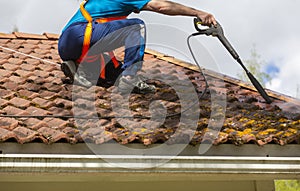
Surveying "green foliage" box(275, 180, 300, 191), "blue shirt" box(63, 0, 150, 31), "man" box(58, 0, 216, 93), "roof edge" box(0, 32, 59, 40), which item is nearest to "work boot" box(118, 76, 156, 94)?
"man" box(58, 0, 216, 93)

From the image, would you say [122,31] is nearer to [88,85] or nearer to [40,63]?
[88,85]

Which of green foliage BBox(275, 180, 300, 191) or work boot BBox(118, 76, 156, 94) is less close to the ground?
work boot BBox(118, 76, 156, 94)

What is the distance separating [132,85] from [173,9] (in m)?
0.78

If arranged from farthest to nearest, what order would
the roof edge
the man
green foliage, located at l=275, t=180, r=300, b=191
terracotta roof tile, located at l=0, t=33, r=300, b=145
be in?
green foliage, located at l=275, t=180, r=300, b=191 → the roof edge → the man → terracotta roof tile, located at l=0, t=33, r=300, b=145

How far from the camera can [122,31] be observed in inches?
193

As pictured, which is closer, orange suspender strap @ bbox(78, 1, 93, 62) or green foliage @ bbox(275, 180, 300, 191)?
orange suspender strap @ bbox(78, 1, 93, 62)

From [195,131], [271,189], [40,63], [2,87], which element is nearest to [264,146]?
[195,131]

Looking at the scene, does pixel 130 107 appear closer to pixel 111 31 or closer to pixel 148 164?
pixel 111 31

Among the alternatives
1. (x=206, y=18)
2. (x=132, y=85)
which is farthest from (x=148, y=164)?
(x=206, y=18)

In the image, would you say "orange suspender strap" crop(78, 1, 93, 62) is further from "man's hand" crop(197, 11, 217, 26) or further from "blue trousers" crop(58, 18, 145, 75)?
"man's hand" crop(197, 11, 217, 26)

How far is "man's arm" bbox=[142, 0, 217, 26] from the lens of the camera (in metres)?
4.67

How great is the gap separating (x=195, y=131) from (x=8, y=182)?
147cm

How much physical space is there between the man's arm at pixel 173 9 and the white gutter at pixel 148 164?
1461 millimetres

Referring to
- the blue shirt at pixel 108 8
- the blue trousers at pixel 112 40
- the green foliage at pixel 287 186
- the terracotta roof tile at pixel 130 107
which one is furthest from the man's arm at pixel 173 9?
the green foliage at pixel 287 186
